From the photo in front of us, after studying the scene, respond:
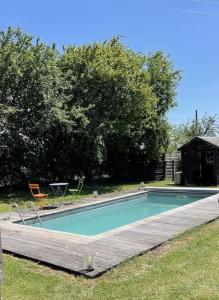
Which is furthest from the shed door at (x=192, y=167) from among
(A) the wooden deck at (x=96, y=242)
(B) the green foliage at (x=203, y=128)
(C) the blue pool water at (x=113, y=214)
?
(B) the green foliage at (x=203, y=128)

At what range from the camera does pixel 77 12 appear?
830cm

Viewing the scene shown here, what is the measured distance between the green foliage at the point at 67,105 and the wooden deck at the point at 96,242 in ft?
22.3

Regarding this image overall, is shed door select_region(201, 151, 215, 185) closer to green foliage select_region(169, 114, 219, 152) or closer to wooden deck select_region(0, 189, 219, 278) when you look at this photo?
wooden deck select_region(0, 189, 219, 278)

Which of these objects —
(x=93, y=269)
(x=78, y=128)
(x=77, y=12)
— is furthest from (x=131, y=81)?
(x=93, y=269)

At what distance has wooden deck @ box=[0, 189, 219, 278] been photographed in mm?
5850

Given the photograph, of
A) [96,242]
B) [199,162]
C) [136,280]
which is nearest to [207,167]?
[199,162]

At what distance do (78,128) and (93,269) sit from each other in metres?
11.6

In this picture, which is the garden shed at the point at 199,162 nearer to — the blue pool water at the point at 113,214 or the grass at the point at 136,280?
the blue pool water at the point at 113,214

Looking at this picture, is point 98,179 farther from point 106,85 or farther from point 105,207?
point 105,207

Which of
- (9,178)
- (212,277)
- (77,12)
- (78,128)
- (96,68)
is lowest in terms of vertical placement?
(212,277)

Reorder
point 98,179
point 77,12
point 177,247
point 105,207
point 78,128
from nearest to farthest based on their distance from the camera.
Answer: point 177,247 → point 77,12 → point 105,207 → point 78,128 → point 98,179

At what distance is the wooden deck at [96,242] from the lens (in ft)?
19.2

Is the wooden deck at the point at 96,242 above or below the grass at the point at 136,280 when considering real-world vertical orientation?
above

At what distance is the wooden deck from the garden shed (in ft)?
33.9
